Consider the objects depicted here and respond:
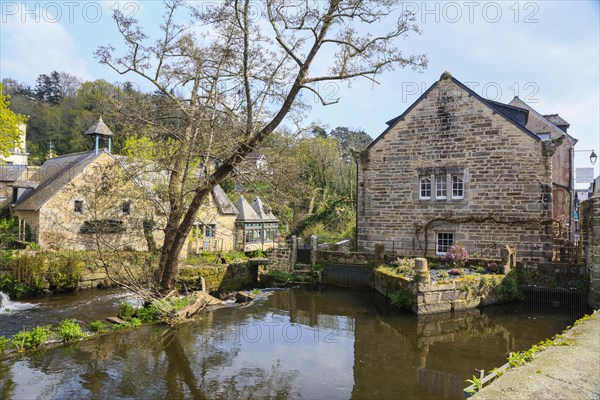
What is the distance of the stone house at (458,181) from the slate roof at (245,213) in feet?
38.1

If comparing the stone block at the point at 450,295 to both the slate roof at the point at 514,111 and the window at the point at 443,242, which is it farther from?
the slate roof at the point at 514,111

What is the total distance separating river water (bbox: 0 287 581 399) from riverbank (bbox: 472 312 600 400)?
2896mm

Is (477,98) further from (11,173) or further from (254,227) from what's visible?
(11,173)

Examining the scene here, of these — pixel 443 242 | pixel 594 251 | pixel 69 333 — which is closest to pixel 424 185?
pixel 443 242

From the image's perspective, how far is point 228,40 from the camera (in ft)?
45.8

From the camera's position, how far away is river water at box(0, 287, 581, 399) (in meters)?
7.39

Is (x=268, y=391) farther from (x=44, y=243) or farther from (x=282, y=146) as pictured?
(x=44, y=243)

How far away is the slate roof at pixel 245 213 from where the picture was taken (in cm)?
2938

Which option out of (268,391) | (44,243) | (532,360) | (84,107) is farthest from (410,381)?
(84,107)

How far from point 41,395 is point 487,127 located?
56.0 feet

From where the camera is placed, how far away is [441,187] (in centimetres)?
1820

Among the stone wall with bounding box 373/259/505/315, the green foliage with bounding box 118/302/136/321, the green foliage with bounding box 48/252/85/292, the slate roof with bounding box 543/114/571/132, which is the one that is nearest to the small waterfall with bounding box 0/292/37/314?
the green foliage with bounding box 48/252/85/292

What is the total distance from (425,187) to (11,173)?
30207 mm

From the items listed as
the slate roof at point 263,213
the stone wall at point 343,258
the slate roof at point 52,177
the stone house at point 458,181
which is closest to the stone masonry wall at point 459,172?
the stone house at point 458,181
